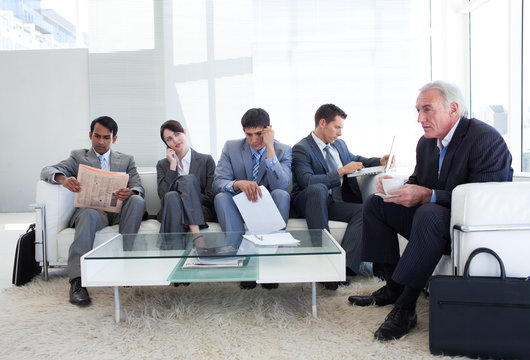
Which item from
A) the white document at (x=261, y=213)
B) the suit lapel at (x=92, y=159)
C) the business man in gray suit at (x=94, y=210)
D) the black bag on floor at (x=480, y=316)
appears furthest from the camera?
the suit lapel at (x=92, y=159)

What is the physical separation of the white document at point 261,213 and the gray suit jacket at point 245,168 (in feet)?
0.75

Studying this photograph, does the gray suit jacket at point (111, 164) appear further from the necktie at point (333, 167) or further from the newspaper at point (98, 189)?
the necktie at point (333, 167)

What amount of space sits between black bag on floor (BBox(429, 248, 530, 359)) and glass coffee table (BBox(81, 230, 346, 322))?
447 mm

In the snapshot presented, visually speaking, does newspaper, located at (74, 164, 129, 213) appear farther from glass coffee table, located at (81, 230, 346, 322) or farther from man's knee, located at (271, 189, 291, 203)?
man's knee, located at (271, 189, 291, 203)

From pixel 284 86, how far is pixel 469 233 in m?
4.54

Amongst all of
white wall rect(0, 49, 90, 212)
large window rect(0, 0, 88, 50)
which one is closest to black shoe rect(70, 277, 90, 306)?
white wall rect(0, 49, 90, 212)

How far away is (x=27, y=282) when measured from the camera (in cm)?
286

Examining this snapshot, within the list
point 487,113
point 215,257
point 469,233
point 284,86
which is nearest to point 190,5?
point 284,86

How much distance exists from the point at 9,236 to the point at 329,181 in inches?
133

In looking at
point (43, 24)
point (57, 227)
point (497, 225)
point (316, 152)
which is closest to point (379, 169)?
point (316, 152)

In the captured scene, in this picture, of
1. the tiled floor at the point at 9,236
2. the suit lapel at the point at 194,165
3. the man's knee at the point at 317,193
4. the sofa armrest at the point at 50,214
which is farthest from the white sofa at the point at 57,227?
the suit lapel at the point at 194,165

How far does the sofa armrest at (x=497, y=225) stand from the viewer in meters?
1.79

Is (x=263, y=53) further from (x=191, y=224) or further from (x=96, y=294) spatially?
(x=96, y=294)

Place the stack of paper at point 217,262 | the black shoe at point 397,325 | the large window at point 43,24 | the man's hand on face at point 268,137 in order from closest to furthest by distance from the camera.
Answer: the black shoe at point 397,325
the stack of paper at point 217,262
the man's hand on face at point 268,137
the large window at point 43,24
